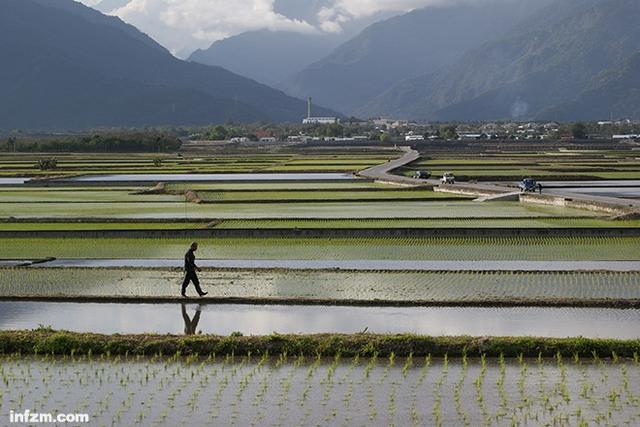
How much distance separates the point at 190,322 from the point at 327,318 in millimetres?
2010

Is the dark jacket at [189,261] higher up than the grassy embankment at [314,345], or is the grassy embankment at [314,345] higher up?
the dark jacket at [189,261]

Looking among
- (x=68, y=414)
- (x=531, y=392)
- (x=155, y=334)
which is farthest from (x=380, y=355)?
(x=68, y=414)

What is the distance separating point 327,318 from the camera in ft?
49.1

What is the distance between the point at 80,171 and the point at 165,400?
4910 centimetres

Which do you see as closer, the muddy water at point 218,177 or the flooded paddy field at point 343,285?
the flooded paddy field at point 343,285

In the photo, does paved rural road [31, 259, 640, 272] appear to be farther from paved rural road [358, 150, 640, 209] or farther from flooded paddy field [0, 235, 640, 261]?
paved rural road [358, 150, 640, 209]

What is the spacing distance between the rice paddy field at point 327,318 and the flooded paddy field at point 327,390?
0.11ft

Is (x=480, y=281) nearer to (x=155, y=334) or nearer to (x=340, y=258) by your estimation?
(x=340, y=258)

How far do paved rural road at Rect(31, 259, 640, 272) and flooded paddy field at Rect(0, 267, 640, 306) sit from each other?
2.00 ft

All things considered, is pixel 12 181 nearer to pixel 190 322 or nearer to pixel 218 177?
pixel 218 177

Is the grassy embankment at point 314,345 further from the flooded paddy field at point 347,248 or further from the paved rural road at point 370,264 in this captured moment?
the flooded paddy field at point 347,248

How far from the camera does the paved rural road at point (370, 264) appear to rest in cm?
1967

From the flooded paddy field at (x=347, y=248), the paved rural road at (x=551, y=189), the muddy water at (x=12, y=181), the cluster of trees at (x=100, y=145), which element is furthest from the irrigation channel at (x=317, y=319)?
the cluster of trees at (x=100, y=145)

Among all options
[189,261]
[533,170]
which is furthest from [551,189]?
[189,261]
